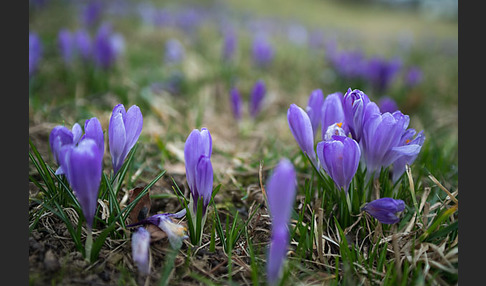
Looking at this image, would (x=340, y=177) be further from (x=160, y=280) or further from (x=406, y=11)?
(x=406, y=11)

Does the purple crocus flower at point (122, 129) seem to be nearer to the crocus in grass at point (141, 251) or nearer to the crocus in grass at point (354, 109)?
the crocus in grass at point (141, 251)

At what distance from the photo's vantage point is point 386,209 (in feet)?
4.86

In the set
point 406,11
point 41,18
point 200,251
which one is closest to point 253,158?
point 200,251

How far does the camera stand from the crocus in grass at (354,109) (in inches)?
60.7

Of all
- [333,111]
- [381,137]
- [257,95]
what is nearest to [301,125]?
[333,111]

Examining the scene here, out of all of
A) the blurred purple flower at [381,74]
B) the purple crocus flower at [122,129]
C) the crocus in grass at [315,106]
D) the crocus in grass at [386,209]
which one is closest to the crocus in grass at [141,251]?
the purple crocus flower at [122,129]

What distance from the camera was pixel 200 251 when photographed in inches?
59.2

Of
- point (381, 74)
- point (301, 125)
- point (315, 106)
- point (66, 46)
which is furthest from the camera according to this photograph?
Answer: point (381, 74)

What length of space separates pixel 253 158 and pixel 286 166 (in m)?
1.52

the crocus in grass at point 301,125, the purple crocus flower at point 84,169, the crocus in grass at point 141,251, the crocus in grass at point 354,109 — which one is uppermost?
the crocus in grass at point 354,109

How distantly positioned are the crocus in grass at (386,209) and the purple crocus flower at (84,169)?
1.04 m

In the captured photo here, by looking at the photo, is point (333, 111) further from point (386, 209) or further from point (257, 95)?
point (257, 95)

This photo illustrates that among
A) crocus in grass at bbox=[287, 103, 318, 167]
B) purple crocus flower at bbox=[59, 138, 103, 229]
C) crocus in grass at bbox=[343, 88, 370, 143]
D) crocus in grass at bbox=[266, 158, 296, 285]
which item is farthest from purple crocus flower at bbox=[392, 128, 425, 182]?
purple crocus flower at bbox=[59, 138, 103, 229]

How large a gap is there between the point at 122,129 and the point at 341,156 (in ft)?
2.78
